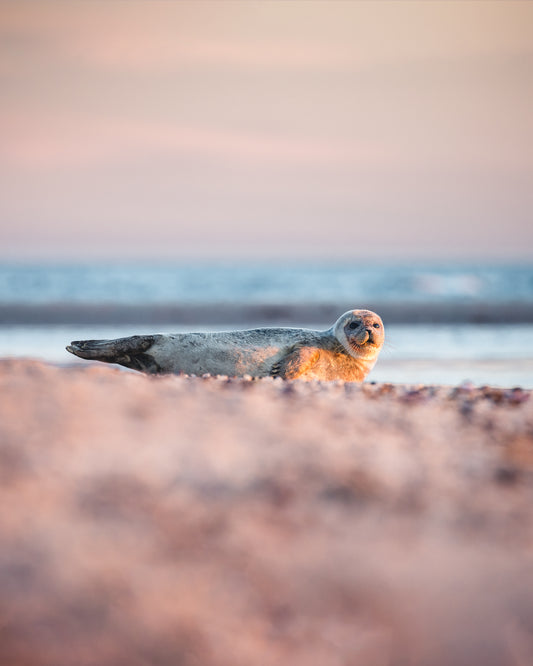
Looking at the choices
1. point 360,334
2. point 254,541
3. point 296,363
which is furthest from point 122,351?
point 254,541

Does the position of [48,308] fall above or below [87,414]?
above

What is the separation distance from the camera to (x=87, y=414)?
239 centimetres

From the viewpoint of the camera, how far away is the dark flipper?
508 centimetres

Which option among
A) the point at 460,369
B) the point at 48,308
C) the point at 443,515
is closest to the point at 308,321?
the point at 48,308

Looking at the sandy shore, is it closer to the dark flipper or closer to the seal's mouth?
the dark flipper

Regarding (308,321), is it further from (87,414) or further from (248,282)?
(87,414)

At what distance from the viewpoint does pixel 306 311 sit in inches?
765

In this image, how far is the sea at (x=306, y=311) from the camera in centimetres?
962

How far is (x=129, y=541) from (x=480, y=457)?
1.13 m

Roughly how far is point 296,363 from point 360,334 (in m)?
0.67

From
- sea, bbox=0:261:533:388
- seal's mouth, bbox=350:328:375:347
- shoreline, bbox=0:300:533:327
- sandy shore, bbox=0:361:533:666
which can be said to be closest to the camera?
sandy shore, bbox=0:361:533:666

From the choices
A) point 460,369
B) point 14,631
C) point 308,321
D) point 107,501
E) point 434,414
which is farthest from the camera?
point 308,321

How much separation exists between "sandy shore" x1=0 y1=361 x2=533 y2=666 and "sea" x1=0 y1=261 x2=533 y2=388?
13.3 feet

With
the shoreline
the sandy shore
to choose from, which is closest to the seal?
the sandy shore
